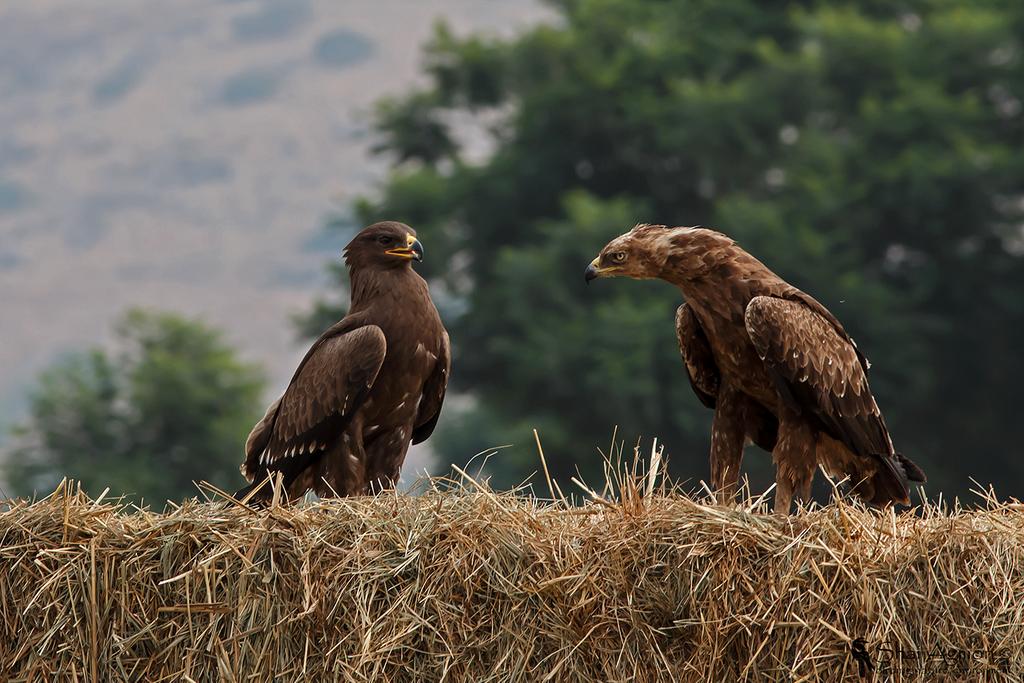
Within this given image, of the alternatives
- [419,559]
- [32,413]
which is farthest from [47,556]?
[32,413]

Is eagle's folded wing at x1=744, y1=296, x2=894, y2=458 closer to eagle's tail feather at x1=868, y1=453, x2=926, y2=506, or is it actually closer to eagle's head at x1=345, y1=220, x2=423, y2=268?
eagle's tail feather at x1=868, y1=453, x2=926, y2=506

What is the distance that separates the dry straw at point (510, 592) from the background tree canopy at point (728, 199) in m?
18.6

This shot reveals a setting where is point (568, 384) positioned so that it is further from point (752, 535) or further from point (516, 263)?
point (752, 535)

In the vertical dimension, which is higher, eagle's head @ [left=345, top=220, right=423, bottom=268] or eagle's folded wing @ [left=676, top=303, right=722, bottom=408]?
eagle's head @ [left=345, top=220, right=423, bottom=268]

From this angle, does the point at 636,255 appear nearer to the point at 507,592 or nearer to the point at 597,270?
the point at 597,270

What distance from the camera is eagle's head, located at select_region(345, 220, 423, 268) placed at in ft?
25.8

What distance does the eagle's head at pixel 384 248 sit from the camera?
7.85 meters

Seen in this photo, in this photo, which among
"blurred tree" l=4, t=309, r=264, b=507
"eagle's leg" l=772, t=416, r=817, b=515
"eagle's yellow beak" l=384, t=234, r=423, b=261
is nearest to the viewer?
"eagle's leg" l=772, t=416, r=817, b=515

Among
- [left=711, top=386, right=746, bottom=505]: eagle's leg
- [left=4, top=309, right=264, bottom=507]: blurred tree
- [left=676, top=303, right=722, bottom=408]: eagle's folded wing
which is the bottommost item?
[left=4, top=309, right=264, bottom=507]: blurred tree

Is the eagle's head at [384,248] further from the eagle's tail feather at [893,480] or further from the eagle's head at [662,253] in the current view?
the eagle's tail feather at [893,480]

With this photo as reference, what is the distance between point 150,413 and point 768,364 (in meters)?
25.4

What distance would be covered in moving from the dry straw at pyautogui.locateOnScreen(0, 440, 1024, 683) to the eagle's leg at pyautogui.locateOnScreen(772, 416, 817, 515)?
4.29ft
